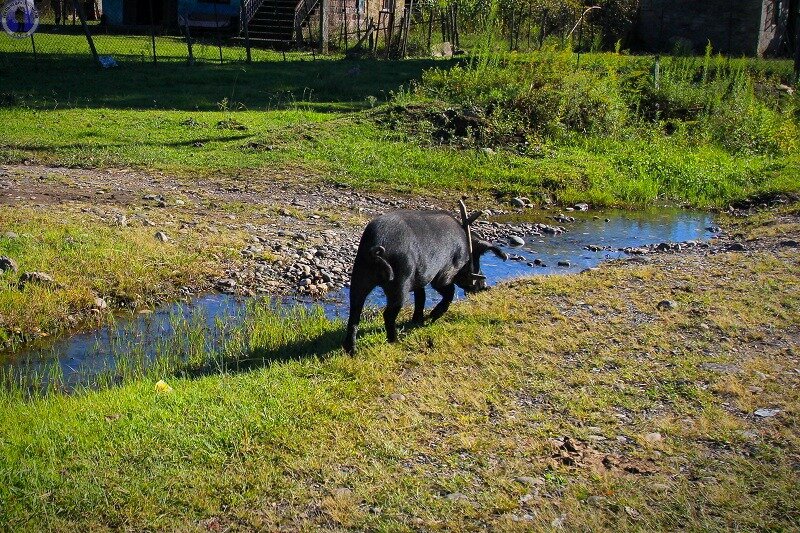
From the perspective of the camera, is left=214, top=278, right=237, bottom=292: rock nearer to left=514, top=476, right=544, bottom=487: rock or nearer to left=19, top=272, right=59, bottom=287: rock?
left=19, top=272, right=59, bottom=287: rock

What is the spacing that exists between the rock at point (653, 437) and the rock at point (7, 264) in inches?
245

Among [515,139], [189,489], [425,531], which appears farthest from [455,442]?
[515,139]

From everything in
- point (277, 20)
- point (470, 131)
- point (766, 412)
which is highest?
point (277, 20)

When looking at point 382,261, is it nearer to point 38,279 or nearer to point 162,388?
point 162,388

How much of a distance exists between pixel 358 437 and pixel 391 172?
8763mm

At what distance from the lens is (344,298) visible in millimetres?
9023

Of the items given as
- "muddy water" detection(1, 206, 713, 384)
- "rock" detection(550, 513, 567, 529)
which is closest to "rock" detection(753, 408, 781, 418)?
"rock" detection(550, 513, 567, 529)

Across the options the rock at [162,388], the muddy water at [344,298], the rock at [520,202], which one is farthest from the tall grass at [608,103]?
the rock at [162,388]

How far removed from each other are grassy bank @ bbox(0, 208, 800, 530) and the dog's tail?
0.66 m

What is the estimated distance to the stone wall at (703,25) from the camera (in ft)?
87.7

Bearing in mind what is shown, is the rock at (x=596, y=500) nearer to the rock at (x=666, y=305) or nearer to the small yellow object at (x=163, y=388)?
the small yellow object at (x=163, y=388)

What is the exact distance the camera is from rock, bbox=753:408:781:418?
555 centimetres

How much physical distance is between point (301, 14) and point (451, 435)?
90.1ft

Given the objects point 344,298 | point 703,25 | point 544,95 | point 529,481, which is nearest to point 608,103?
point 544,95
